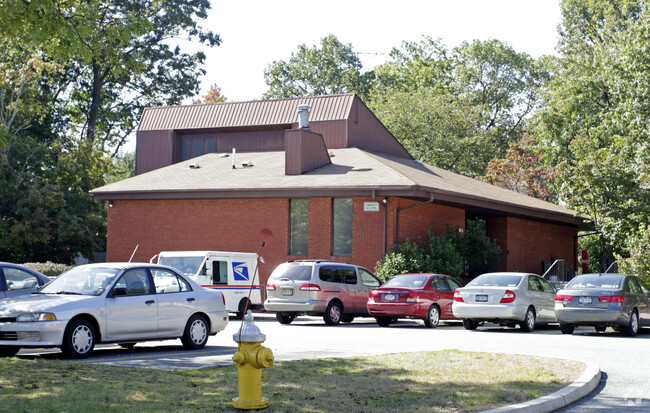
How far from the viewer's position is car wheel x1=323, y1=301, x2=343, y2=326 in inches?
883

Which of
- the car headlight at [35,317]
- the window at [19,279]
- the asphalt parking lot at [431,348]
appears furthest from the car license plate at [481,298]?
the car headlight at [35,317]

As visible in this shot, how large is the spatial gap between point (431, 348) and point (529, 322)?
257 inches

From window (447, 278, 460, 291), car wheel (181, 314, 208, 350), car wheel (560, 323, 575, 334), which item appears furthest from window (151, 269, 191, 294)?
window (447, 278, 460, 291)

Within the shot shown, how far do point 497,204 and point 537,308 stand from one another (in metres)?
11.0

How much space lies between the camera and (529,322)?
2106 cm

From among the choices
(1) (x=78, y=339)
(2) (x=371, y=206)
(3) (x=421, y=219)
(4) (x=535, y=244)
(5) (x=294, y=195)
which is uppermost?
(5) (x=294, y=195)

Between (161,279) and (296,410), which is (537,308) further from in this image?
(296,410)

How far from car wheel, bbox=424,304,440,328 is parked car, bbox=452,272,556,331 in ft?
3.30

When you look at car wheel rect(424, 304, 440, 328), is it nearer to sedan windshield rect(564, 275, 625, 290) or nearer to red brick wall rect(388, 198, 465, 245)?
sedan windshield rect(564, 275, 625, 290)

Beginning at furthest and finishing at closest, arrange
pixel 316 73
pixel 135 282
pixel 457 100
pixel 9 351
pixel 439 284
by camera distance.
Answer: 1. pixel 316 73
2. pixel 457 100
3. pixel 439 284
4. pixel 135 282
5. pixel 9 351

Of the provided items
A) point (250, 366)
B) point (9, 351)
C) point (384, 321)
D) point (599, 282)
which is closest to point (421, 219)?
point (384, 321)

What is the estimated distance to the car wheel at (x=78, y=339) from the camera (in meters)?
12.9

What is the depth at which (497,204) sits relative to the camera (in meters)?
32.1

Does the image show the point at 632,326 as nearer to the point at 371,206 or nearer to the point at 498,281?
the point at 498,281
